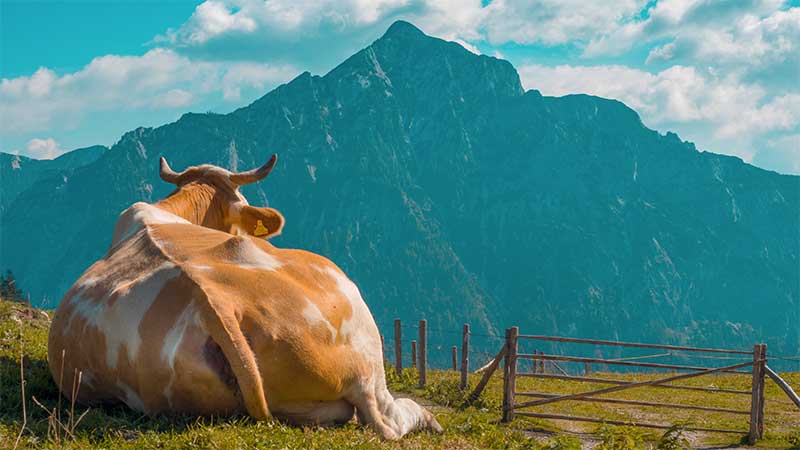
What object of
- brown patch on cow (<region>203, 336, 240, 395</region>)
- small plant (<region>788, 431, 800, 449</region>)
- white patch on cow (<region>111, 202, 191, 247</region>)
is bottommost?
small plant (<region>788, 431, 800, 449</region>)

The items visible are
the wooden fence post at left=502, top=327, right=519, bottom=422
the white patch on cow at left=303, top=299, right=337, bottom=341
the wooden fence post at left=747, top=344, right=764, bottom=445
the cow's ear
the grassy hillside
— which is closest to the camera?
the grassy hillside

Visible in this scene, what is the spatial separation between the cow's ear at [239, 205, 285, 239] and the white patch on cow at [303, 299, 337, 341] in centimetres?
395

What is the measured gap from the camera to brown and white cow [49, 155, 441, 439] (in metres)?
6.12

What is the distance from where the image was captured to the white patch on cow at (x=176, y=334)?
615 cm

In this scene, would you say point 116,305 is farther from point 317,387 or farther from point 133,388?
point 317,387

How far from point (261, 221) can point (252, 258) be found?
158 inches

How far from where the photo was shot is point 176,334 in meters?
6.19

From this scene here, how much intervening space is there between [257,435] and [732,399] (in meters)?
15.7

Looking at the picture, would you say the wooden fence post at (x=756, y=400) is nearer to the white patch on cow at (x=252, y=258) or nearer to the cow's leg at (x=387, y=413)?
the cow's leg at (x=387, y=413)

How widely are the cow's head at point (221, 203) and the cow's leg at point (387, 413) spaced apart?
13.0ft

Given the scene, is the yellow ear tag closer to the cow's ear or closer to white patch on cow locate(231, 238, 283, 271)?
the cow's ear

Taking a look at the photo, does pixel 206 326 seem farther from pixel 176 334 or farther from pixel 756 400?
pixel 756 400

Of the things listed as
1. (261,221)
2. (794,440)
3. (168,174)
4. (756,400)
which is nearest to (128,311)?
(261,221)

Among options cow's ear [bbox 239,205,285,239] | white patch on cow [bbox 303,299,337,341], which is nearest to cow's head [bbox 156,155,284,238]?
cow's ear [bbox 239,205,285,239]
